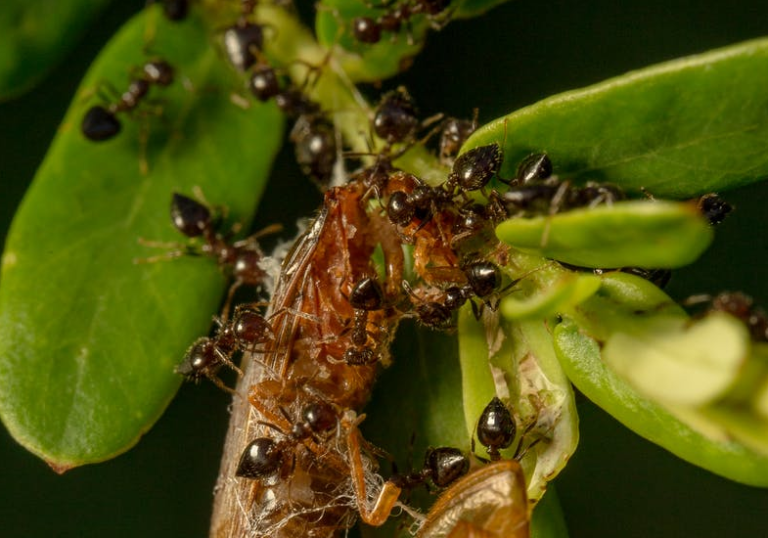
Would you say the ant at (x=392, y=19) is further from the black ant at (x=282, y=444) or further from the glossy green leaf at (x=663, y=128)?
the black ant at (x=282, y=444)

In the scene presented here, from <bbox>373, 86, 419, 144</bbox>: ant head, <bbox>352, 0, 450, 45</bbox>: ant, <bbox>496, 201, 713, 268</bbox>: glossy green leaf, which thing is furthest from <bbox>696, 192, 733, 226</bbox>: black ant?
<bbox>352, 0, 450, 45</bbox>: ant

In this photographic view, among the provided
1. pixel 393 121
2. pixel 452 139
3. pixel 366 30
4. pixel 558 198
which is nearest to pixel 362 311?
pixel 452 139

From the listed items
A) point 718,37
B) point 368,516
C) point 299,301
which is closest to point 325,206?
point 299,301

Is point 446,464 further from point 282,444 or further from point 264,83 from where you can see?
point 264,83

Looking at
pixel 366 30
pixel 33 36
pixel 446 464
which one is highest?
pixel 33 36

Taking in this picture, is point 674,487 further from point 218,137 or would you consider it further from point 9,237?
point 9,237

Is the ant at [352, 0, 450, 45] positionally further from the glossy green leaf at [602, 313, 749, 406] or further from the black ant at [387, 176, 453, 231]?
the glossy green leaf at [602, 313, 749, 406]

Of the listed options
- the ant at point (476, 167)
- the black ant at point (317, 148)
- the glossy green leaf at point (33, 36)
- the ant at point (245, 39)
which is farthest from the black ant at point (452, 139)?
the glossy green leaf at point (33, 36)

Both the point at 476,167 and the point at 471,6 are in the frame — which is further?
the point at 471,6
